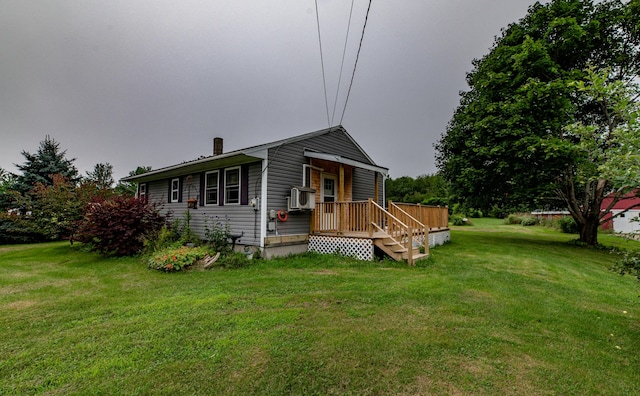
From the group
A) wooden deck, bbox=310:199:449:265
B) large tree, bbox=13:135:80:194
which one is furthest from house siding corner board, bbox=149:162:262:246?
large tree, bbox=13:135:80:194

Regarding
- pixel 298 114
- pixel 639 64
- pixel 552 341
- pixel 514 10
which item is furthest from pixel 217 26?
pixel 639 64

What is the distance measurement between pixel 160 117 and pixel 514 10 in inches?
726

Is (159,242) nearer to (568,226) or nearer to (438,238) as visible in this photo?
(438,238)

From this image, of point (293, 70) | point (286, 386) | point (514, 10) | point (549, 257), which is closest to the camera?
point (286, 386)

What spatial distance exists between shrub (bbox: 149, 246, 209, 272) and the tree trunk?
16.1 meters

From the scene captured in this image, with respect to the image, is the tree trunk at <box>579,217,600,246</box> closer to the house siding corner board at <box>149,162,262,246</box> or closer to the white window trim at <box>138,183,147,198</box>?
the house siding corner board at <box>149,162,262,246</box>

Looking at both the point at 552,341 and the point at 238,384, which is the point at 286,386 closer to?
the point at 238,384

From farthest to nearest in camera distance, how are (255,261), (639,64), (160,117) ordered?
1. (160,117)
2. (639,64)
3. (255,261)

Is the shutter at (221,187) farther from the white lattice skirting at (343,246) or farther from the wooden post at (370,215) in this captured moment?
the wooden post at (370,215)

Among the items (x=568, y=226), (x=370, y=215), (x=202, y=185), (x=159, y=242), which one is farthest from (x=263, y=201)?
(x=568, y=226)

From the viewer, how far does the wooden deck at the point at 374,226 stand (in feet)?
24.1

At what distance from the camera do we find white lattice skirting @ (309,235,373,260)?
24.5 ft

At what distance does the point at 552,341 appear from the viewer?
10.0 feet

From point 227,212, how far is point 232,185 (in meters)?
0.87
